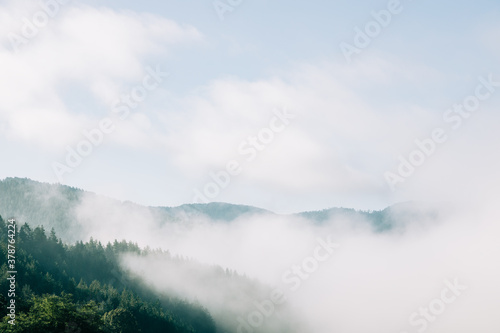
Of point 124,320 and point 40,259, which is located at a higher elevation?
point 40,259

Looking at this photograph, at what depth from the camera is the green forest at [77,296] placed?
59.1 m

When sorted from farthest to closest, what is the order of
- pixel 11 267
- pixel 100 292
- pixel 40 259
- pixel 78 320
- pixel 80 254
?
pixel 80 254 < pixel 40 259 < pixel 100 292 < pixel 11 267 < pixel 78 320

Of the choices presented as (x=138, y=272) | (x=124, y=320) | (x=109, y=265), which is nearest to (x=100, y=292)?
(x=124, y=320)

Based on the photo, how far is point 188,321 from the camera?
17362 centimetres

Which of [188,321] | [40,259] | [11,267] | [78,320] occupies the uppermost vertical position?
[40,259]

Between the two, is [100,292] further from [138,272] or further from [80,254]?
[138,272]

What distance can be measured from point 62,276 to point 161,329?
3350 cm

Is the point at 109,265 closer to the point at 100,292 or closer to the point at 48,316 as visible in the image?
the point at 100,292

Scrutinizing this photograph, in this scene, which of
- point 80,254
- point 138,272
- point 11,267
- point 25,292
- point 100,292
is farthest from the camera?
point 138,272

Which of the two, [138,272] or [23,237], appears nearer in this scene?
[23,237]

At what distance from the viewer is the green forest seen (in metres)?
59.1

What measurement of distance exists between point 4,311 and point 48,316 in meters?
9.71

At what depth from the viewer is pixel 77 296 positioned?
123562mm

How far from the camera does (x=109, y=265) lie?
585ft
